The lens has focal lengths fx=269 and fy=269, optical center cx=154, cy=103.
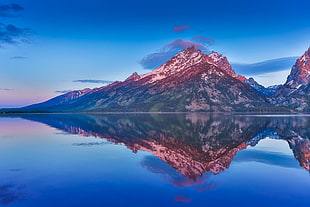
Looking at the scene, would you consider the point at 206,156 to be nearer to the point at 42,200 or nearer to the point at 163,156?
the point at 163,156

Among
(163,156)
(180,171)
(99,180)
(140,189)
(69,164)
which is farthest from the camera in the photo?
(163,156)

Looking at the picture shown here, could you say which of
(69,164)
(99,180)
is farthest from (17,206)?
(69,164)

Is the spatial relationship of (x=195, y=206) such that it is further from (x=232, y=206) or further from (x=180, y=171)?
(x=180, y=171)

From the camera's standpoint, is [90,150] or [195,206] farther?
[90,150]

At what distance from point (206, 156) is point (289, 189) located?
1643 cm

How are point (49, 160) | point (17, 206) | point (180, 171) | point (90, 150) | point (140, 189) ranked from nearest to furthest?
point (17, 206) < point (140, 189) < point (180, 171) < point (49, 160) < point (90, 150)

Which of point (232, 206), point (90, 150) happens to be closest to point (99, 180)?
point (232, 206)

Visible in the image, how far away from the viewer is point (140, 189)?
2381 centimetres

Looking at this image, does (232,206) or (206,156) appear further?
(206,156)

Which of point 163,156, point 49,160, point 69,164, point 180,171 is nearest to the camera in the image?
point 180,171

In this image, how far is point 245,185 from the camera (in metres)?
25.1

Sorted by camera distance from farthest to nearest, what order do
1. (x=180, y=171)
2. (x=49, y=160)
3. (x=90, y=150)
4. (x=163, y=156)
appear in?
(x=90, y=150), (x=163, y=156), (x=49, y=160), (x=180, y=171)

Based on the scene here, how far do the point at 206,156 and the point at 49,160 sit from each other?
22554 millimetres

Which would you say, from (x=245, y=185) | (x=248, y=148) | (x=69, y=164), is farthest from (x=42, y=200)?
(x=248, y=148)
